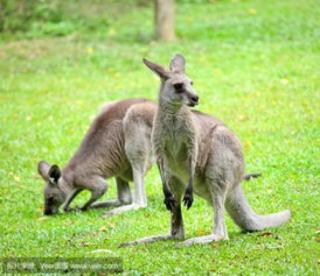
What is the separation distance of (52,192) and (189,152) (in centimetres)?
295

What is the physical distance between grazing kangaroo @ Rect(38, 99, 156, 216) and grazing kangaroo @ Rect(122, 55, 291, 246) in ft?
6.96

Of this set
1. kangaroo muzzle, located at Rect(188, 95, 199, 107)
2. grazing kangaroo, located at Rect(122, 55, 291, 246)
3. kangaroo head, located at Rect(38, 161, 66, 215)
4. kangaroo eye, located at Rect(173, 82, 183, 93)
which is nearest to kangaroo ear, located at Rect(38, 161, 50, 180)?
kangaroo head, located at Rect(38, 161, 66, 215)

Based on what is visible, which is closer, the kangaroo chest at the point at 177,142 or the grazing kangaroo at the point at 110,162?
the kangaroo chest at the point at 177,142

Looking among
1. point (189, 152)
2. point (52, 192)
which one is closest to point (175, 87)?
point (189, 152)

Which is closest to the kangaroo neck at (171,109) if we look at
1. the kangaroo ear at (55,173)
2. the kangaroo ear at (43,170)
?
the kangaroo ear at (55,173)

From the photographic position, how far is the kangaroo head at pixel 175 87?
6477 mm

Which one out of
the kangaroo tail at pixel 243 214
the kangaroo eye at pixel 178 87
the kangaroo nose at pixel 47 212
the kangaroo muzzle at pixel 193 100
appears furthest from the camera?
the kangaroo nose at pixel 47 212

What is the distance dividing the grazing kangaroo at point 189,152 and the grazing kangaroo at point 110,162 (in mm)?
2121

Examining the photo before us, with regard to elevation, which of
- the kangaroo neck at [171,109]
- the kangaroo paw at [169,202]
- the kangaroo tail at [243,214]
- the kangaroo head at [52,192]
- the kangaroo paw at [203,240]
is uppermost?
the kangaroo neck at [171,109]

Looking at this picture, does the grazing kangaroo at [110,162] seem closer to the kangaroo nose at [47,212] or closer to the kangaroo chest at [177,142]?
the kangaroo nose at [47,212]

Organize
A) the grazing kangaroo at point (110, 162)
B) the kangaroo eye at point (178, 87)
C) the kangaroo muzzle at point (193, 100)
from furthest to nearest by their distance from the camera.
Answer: the grazing kangaroo at point (110, 162) → the kangaroo eye at point (178, 87) → the kangaroo muzzle at point (193, 100)

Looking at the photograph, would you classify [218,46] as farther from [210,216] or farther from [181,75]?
[181,75]

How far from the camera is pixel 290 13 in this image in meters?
18.8

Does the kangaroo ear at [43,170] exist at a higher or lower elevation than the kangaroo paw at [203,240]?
lower
